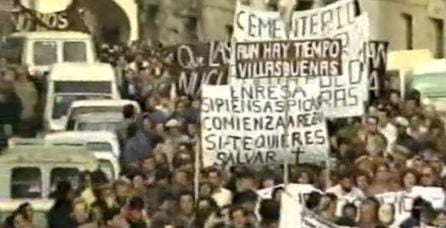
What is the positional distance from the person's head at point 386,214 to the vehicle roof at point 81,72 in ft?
35.4

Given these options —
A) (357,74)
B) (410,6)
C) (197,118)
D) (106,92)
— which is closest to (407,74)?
(106,92)

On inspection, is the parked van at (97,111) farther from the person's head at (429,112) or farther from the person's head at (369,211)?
the person's head at (369,211)

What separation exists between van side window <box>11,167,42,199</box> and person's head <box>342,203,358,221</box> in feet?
12.6

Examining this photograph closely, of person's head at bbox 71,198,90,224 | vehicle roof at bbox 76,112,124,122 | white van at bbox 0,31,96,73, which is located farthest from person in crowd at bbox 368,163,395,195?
white van at bbox 0,31,96,73

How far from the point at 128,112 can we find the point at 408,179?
7137 mm

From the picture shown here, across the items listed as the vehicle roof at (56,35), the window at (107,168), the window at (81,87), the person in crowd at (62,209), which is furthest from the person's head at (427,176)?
the vehicle roof at (56,35)

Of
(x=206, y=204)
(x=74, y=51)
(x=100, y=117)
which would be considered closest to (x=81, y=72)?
(x=74, y=51)

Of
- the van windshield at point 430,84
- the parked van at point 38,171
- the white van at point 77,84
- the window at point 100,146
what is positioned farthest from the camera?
the white van at point 77,84

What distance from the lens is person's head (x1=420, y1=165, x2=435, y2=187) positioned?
1661 centimetres

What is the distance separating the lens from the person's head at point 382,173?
16.5 meters

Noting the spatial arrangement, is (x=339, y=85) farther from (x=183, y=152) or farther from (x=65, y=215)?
(x=65, y=215)

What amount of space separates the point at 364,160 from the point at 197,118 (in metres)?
4.07

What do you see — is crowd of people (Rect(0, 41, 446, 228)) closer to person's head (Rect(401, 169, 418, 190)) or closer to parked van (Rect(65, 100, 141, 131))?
person's head (Rect(401, 169, 418, 190))

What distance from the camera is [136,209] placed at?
16859 mm
